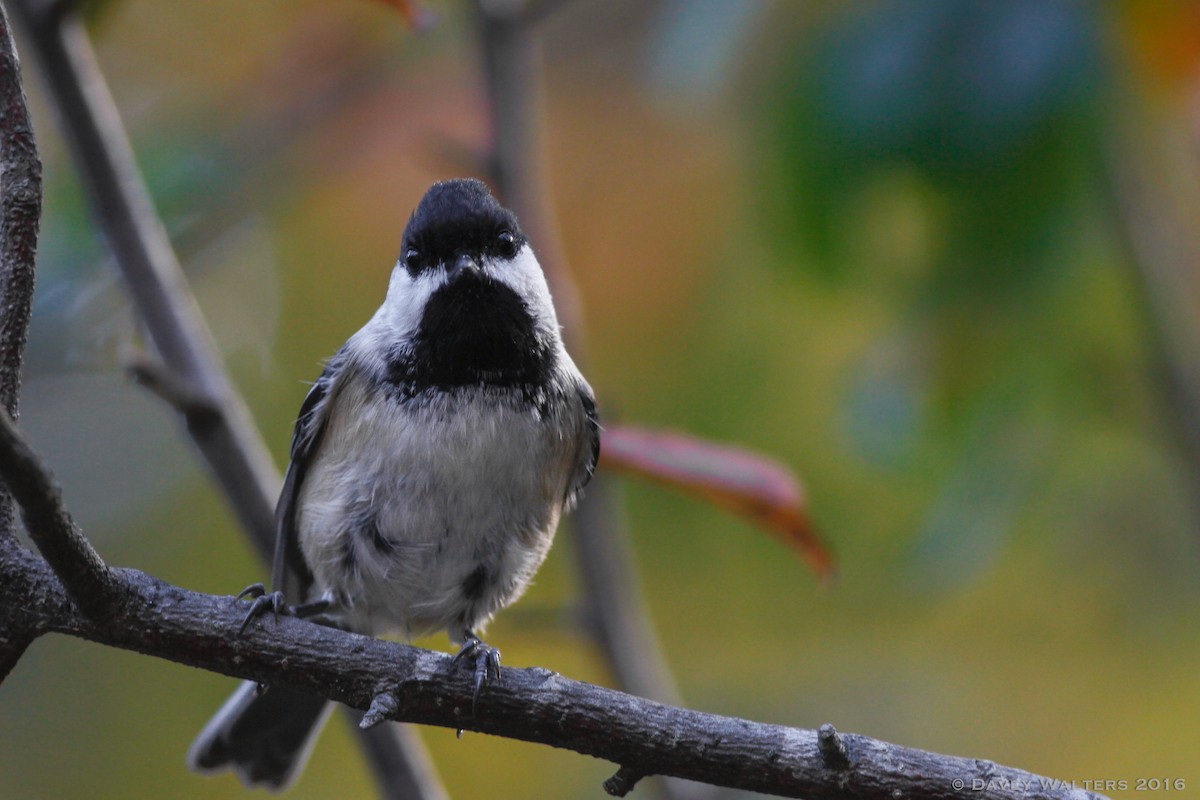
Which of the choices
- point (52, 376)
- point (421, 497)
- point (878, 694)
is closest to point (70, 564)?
point (421, 497)

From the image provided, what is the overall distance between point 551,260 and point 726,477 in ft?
2.09

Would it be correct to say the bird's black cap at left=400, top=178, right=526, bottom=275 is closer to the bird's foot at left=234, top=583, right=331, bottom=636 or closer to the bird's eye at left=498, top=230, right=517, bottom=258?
the bird's eye at left=498, top=230, right=517, bottom=258

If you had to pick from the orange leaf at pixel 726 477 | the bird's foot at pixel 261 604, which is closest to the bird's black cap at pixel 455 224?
the orange leaf at pixel 726 477

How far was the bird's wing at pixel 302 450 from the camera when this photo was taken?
2227 mm

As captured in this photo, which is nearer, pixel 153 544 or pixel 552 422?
pixel 552 422

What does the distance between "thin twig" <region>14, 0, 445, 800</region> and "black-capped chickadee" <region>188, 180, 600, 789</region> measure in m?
0.15

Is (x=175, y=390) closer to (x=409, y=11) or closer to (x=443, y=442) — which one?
(x=443, y=442)

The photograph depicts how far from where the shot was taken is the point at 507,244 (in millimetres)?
2223

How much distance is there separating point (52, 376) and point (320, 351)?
0.78m

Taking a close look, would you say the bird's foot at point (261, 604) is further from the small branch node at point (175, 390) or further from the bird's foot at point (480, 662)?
the small branch node at point (175, 390)

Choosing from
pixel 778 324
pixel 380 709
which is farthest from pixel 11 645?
pixel 778 324

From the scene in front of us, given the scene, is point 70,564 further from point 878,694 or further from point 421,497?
point 878,694

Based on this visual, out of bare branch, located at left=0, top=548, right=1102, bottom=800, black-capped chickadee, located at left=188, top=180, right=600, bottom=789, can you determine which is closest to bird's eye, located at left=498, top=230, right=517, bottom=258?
black-capped chickadee, located at left=188, top=180, right=600, bottom=789

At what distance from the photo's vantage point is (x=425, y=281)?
7.14 feet
